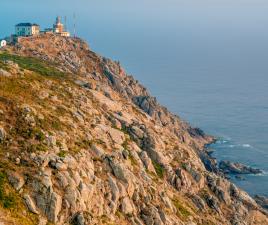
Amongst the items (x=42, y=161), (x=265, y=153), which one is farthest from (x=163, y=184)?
(x=265, y=153)

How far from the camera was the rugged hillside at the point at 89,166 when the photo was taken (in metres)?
53.7

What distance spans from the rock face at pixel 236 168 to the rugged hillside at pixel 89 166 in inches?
1940

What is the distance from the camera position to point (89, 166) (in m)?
63.3

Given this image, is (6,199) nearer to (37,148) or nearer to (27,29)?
(37,148)

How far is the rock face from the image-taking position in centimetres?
15475

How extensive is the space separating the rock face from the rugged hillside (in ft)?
162

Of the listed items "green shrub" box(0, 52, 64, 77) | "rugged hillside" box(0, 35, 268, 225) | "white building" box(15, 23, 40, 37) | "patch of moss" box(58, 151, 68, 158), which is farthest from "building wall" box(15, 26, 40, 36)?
Result: "patch of moss" box(58, 151, 68, 158)

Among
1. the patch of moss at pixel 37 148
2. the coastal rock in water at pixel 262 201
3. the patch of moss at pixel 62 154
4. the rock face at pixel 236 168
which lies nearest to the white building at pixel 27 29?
the rock face at pixel 236 168

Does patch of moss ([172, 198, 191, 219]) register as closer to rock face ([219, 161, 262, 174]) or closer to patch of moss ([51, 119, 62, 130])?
patch of moss ([51, 119, 62, 130])

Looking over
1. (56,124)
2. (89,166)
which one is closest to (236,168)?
(56,124)

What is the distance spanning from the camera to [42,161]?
186 feet

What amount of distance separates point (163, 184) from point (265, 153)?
100 meters

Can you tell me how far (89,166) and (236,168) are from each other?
100 metres

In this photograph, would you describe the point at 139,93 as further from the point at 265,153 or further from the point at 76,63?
the point at 265,153
